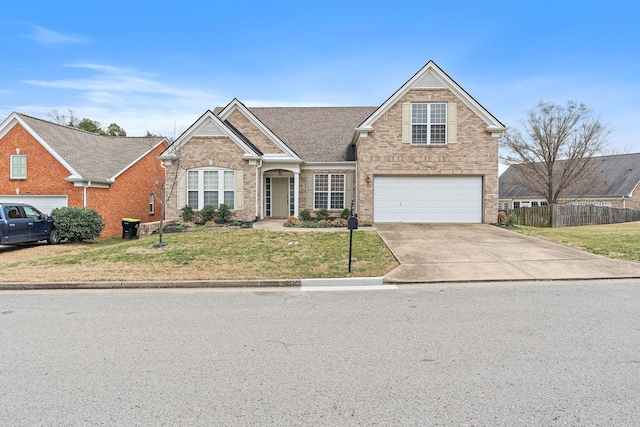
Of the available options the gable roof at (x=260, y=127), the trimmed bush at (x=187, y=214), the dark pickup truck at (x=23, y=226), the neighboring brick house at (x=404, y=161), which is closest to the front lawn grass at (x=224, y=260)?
the dark pickup truck at (x=23, y=226)

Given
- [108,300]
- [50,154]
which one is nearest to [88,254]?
[108,300]

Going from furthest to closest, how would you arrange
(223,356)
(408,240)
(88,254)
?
(408,240), (88,254), (223,356)

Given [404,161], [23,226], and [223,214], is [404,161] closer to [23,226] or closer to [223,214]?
[223,214]

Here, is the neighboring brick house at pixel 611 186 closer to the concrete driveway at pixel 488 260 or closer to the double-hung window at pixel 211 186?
the concrete driveway at pixel 488 260

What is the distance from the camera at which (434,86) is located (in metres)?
18.9

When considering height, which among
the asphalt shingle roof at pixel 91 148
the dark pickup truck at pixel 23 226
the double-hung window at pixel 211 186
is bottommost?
the dark pickup truck at pixel 23 226

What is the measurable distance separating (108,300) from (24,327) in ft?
5.57

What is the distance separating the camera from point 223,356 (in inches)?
178

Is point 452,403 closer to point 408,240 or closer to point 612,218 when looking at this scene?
point 408,240

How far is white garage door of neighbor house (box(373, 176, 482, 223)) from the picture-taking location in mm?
19172

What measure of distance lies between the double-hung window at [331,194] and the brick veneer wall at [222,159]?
3.70 meters

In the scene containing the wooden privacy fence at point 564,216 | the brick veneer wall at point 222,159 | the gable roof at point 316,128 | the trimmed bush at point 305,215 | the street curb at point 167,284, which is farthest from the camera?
the wooden privacy fence at point 564,216

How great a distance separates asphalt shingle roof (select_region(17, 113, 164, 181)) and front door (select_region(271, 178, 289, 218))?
353 inches

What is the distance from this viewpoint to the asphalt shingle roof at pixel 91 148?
68.0 ft
